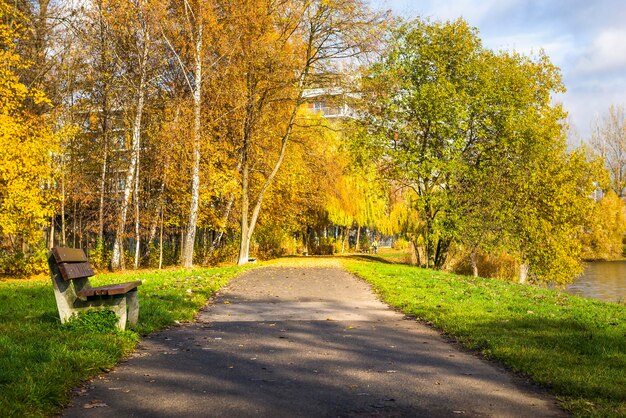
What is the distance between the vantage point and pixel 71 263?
816cm

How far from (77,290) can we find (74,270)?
0.60 metres

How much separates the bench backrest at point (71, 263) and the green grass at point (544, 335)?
511 cm

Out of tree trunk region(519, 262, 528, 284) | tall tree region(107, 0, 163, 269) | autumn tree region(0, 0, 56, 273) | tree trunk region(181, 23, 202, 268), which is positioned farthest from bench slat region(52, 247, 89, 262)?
tree trunk region(519, 262, 528, 284)

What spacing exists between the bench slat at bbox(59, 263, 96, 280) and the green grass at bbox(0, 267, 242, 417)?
2.10ft

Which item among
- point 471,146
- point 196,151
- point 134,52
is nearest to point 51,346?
point 196,151

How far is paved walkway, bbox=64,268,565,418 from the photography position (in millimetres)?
5172

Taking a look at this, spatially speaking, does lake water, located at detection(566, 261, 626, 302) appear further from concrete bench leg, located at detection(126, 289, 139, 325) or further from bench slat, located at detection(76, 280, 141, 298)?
bench slat, located at detection(76, 280, 141, 298)

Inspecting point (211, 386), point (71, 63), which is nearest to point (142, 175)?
point (71, 63)

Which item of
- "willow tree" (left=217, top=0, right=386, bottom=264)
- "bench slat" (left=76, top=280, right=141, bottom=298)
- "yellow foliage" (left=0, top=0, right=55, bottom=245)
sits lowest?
"bench slat" (left=76, top=280, right=141, bottom=298)

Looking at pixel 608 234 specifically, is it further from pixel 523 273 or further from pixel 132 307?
pixel 132 307

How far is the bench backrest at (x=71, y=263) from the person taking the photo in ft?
25.2

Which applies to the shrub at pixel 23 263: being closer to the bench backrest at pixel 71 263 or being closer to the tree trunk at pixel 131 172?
the tree trunk at pixel 131 172

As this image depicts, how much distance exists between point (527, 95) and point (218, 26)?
46.7 ft

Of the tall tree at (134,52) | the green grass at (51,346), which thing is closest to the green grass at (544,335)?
the green grass at (51,346)
